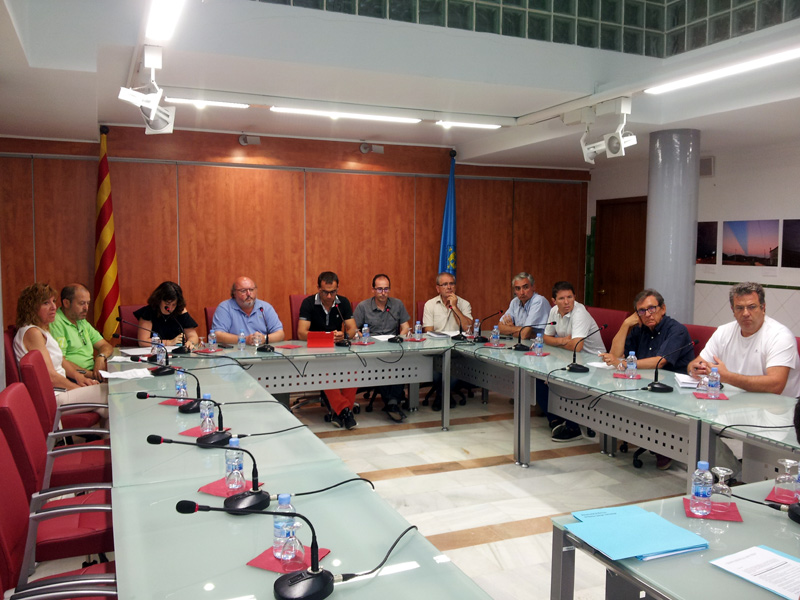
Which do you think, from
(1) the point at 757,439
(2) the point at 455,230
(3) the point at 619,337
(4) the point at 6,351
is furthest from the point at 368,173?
(1) the point at 757,439

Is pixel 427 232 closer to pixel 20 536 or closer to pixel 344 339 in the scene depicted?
pixel 344 339

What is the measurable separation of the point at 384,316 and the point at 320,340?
3.16 ft

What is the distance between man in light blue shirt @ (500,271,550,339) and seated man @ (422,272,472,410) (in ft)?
1.45

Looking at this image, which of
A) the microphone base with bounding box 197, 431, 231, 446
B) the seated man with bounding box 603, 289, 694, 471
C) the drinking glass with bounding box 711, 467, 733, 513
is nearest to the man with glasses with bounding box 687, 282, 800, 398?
the seated man with bounding box 603, 289, 694, 471

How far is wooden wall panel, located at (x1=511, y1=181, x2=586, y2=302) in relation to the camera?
778 centimetres

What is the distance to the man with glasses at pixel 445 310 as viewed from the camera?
5.78 meters

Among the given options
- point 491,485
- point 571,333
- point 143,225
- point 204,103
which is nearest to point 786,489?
point 491,485

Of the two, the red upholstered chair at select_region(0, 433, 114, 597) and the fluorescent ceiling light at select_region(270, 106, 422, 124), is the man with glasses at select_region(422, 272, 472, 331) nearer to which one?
the fluorescent ceiling light at select_region(270, 106, 422, 124)

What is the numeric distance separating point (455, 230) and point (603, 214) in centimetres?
214

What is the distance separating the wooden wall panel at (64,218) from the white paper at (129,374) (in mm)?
2541

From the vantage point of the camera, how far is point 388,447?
464 cm

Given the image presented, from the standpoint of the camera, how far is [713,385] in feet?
10.6

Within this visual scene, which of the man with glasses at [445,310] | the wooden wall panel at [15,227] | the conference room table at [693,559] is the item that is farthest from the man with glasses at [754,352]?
the wooden wall panel at [15,227]

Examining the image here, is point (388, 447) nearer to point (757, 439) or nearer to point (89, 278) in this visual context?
point (757, 439)
